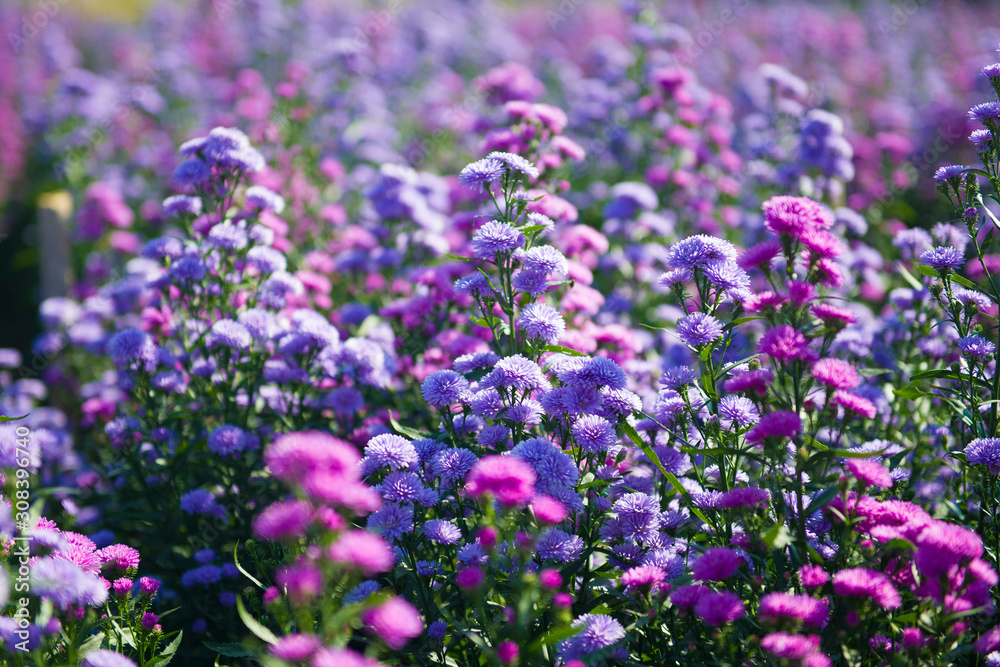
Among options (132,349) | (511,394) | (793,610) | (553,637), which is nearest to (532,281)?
(511,394)

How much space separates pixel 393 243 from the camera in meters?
4.87

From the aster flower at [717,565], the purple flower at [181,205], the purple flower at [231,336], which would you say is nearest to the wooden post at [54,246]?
the purple flower at [181,205]

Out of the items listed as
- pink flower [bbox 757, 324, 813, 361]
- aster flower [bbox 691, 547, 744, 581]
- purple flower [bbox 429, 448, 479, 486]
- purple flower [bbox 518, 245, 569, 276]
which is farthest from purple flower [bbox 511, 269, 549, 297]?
aster flower [bbox 691, 547, 744, 581]

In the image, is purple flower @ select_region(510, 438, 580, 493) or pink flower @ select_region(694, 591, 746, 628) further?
purple flower @ select_region(510, 438, 580, 493)

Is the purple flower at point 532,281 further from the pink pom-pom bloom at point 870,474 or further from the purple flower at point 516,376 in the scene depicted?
the pink pom-pom bloom at point 870,474

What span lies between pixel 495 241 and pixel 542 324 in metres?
0.35

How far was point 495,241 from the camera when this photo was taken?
8.75 ft

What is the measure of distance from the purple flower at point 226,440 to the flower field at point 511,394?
0.05 feet

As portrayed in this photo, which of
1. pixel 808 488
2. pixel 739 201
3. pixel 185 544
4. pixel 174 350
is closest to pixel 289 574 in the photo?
pixel 808 488

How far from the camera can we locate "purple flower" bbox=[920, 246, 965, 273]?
267 cm

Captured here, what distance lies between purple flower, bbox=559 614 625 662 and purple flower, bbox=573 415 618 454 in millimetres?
517

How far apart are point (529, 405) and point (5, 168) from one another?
9313 mm

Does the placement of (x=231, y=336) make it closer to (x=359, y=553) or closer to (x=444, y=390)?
(x=444, y=390)

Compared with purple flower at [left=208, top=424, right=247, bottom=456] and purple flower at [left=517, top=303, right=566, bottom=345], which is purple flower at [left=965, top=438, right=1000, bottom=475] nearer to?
purple flower at [left=517, top=303, right=566, bottom=345]
